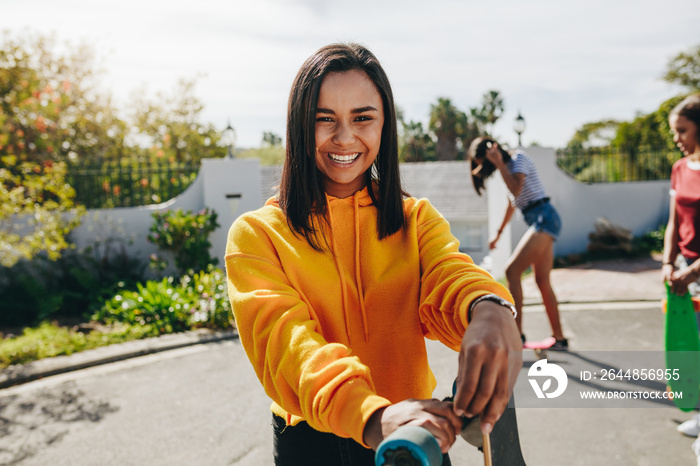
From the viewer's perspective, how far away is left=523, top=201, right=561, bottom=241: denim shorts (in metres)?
4.54

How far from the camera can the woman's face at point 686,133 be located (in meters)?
3.00

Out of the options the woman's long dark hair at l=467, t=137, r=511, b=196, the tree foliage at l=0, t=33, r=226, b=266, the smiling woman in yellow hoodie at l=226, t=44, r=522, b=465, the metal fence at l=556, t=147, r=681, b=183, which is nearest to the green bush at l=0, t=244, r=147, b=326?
the tree foliage at l=0, t=33, r=226, b=266

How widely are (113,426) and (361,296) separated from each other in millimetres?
3174

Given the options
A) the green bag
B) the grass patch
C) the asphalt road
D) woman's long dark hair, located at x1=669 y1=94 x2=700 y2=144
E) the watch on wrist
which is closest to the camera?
the watch on wrist

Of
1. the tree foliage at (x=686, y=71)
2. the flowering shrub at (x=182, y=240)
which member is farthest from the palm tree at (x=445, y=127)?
the flowering shrub at (x=182, y=240)

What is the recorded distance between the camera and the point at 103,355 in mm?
5230

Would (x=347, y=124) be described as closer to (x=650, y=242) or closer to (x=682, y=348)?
(x=682, y=348)

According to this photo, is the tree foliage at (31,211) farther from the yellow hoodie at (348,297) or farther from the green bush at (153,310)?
the yellow hoodie at (348,297)

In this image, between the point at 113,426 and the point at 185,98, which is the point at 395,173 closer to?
the point at 113,426

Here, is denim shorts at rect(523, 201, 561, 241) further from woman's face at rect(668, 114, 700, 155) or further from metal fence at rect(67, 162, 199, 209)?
metal fence at rect(67, 162, 199, 209)

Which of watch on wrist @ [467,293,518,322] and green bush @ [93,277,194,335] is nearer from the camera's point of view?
watch on wrist @ [467,293,518,322]

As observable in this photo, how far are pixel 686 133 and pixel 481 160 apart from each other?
2027 millimetres

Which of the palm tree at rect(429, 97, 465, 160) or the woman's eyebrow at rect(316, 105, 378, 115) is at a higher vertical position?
the palm tree at rect(429, 97, 465, 160)

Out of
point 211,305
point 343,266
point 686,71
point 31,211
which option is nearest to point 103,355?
point 211,305
